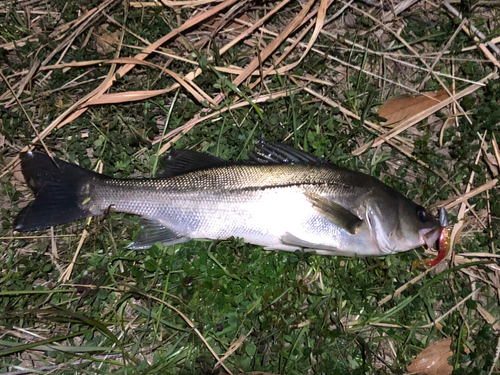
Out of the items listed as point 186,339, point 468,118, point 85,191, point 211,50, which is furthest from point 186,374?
point 468,118

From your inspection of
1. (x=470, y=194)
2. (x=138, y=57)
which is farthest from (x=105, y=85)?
(x=470, y=194)

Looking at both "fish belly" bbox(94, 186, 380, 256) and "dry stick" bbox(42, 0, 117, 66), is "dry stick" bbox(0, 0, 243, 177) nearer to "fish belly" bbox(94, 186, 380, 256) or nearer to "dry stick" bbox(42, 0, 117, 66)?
"dry stick" bbox(42, 0, 117, 66)

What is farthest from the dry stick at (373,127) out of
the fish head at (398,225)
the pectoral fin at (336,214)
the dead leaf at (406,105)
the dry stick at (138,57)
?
the dry stick at (138,57)

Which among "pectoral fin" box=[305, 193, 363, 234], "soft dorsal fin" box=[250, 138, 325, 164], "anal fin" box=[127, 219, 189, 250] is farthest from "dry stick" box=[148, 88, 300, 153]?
"pectoral fin" box=[305, 193, 363, 234]

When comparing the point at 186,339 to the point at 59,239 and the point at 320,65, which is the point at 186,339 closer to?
the point at 59,239

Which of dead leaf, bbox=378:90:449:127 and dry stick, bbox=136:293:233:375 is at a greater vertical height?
dead leaf, bbox=378:90:449:127

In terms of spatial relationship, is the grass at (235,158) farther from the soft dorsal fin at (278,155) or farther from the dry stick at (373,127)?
the soft dorsal fin at (278,155)
